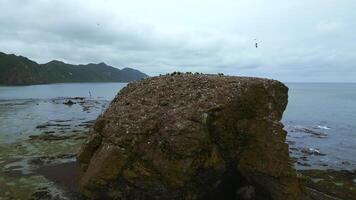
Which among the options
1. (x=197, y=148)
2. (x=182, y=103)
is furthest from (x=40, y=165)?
(x=197, y=148)

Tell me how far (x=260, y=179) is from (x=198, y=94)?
377 centimetres

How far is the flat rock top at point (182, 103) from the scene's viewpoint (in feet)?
45.1

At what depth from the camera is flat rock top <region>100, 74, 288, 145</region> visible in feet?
45.1

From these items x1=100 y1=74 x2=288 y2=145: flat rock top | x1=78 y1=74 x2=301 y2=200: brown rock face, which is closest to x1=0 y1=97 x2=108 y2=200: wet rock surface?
x1=78 y1=74 x2=301 y2=200: brown rock face

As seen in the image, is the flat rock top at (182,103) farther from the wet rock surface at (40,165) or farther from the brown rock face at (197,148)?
the wet rock surface at (40,165)

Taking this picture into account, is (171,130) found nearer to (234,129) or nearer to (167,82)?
(234,129)

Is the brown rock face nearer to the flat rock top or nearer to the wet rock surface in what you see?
the flat rock top

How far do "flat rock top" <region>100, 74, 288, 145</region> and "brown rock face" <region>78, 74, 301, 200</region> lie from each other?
36mm

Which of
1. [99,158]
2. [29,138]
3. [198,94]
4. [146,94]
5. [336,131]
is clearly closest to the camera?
[99,158]

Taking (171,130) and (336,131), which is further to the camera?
(336,131)

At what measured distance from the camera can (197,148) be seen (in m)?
13.0

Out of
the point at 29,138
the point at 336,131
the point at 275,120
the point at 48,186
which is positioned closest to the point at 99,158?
the point at 48,186

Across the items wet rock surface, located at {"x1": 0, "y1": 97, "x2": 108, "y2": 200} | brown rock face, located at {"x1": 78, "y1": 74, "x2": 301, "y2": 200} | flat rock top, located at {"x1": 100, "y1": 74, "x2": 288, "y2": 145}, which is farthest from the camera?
wet rock surface, located at {"x1": 0, "y1": 97, "x2": 108, "y2": 200}

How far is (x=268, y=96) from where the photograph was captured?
14508 mm
